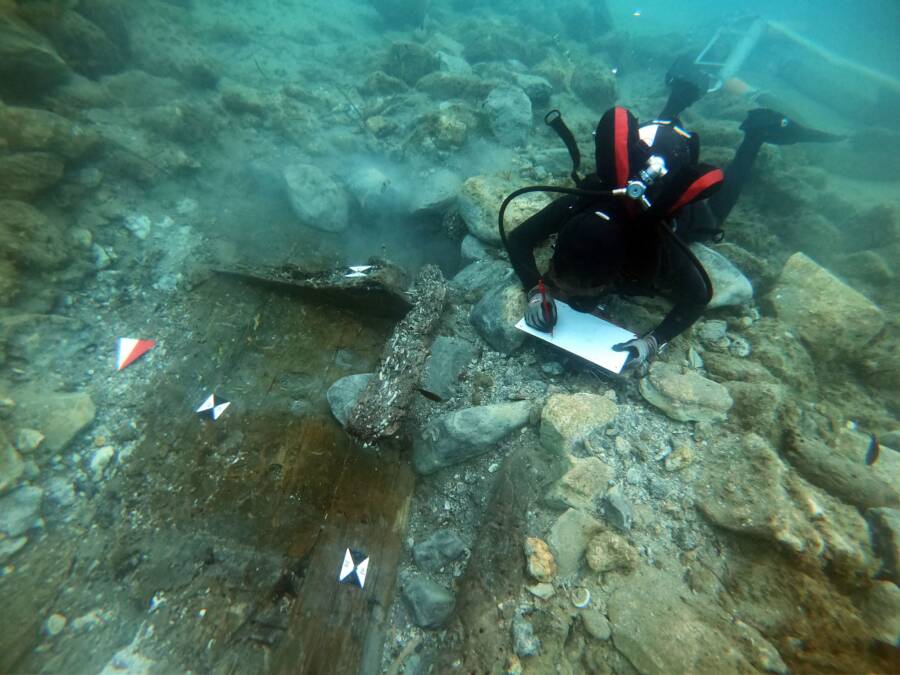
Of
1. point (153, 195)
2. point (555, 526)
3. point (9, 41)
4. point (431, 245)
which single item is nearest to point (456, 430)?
point (555, 526)

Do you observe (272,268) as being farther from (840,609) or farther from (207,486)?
(840,609)

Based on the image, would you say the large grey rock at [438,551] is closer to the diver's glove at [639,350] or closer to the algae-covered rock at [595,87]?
the diver's glove at [639,350]

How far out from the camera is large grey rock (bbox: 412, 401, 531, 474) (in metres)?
2.65

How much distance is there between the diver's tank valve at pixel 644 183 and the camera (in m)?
1.98

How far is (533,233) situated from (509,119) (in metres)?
3.63

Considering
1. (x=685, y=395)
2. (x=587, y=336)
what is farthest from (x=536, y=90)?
(x=685, y=395)

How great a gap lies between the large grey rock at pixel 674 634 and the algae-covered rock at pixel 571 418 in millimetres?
816

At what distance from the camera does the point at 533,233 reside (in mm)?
2984

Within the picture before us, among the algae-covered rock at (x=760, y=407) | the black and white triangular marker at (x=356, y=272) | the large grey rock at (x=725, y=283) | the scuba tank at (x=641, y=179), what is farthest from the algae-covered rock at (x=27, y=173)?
the algae-covered rock at (x=760, y=407)

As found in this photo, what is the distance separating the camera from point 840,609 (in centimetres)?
175

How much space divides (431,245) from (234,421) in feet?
10.4

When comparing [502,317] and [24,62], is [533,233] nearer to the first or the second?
[502,317]

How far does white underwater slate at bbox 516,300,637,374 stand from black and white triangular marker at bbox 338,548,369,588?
202 centimetres

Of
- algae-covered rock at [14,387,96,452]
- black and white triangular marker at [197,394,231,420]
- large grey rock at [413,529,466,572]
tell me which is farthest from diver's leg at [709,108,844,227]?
algae-covered rock at [14,387,96,452]
